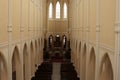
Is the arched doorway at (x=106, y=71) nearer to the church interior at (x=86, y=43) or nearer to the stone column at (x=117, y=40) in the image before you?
the church interior at (x=86, y=43)

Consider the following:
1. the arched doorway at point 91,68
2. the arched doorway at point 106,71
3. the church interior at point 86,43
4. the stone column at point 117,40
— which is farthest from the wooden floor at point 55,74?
the stone column at point 117,40

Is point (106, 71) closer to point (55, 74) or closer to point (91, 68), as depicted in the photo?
point (91, 68)

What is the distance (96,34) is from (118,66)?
5.05m

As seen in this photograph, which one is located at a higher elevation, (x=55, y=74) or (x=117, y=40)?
(x=117, y=40)

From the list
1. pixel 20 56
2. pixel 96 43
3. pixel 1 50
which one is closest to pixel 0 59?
pixel 1 50

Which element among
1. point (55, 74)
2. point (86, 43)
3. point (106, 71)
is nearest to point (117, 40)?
point (106, 71)

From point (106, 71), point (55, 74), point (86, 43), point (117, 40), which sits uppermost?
point (117, 40)

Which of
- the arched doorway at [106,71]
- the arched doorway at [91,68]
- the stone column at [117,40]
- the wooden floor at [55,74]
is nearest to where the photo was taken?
the stone column at [117,40]

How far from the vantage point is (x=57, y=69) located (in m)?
31.0

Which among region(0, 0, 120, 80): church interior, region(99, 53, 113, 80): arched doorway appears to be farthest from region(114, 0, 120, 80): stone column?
region(99, 53, 113, 80): arched doorway

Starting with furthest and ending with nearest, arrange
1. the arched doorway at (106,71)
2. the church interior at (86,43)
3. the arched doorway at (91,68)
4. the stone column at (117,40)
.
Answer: the arched doorway at (91,68)
the arched doorway at (106,71)
the church interior at (86,43)
the stone column at (117,40)

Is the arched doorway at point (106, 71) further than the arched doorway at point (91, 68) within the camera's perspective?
No

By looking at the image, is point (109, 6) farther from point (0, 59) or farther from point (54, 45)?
point (54, 45)

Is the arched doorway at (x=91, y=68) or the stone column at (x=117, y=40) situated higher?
the stone column at (x=117, y=40)
